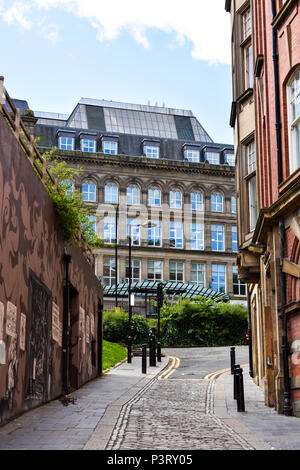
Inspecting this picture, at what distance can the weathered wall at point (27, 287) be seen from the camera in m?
10.8

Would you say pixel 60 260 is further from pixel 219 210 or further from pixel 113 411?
pixel 219 210

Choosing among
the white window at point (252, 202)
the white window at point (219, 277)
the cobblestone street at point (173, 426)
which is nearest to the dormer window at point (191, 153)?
the white window at point (219, 277)

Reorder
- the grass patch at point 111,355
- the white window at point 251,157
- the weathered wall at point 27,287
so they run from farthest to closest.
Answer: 1. the grass patch at point 111,355
2. the white window at point 251,157
3. the weathered wall at point 27,287

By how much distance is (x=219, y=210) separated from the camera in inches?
2635

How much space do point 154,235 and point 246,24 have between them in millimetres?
43819

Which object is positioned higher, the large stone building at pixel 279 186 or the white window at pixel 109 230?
the white window at pixel 109 230

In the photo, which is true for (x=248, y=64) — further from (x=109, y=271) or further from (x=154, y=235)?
(x=154, y=235)

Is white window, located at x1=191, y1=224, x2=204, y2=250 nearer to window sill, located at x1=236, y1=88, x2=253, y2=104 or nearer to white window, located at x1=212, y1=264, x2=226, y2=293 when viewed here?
white window, located at x1=212, y1=264, x2=226, y2=293

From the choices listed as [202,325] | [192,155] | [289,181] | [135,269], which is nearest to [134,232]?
[135,269]

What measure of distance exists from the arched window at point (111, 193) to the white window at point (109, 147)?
13.2 ft

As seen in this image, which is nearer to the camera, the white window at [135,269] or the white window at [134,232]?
the white window at [135,269]

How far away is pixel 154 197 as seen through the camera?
214 ft

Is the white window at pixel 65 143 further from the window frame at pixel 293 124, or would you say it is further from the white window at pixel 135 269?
the window frame at pixel 293 124

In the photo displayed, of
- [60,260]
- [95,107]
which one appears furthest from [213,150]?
[60,260]
